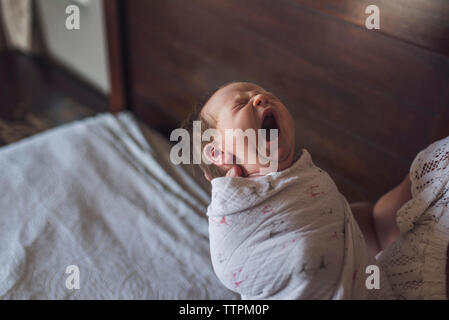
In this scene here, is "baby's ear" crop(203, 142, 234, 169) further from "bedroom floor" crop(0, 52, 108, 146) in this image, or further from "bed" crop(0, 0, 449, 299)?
"bedroom floor" crop(0, 52, 108, 146)

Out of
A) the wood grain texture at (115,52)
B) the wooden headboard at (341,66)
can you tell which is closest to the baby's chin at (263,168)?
the wooden headboard at (341,66)

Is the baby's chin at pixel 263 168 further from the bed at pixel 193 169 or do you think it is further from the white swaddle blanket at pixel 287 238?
the bed at pixel 193 169

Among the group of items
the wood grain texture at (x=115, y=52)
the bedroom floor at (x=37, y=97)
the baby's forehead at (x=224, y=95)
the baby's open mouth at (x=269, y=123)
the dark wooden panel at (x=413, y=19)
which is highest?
the dark wooden panel at (x=413, y=19)

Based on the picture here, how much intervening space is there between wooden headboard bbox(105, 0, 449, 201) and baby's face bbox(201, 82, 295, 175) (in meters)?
0.32

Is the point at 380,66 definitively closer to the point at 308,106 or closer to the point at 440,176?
the point at 308,106

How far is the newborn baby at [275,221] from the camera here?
0.60 meters

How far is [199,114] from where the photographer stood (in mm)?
686

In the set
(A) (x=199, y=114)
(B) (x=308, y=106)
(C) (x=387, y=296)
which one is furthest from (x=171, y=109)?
(C) (x=387, y=296)

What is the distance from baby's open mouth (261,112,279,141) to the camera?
0.60m

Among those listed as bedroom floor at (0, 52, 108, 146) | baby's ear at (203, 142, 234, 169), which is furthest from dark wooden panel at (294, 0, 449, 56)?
bedroom floor at (0, 52, 108, 146)

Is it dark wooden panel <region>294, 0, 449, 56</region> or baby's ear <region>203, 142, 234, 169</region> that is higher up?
dark wooden panel <region>294, 0, 449, 56</region>

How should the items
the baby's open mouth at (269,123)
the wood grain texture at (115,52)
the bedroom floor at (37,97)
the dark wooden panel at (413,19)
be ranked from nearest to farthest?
the baby's open mouth at (269,123) → the dark wooden panel at (413,19) → the wood grain texture at (115,52) → the bedroom floor at (37,97)

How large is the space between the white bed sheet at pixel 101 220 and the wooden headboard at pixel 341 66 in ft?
1.18

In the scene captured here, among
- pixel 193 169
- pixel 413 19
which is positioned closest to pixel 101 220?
pixel 193 169
